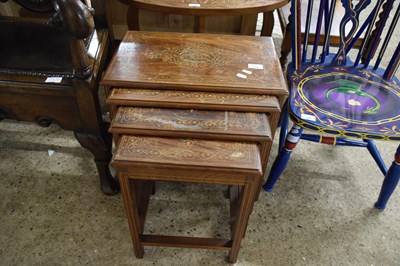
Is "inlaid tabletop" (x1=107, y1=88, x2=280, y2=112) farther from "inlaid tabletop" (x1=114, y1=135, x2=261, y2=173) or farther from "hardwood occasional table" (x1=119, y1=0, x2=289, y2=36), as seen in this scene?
"hardwood occasional table" (x1=119, y1=0, x2=289, y2=36)

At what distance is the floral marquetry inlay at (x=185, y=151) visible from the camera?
843 millimetres

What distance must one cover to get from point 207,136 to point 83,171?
0.89 metres

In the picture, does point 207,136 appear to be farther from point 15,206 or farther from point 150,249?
point 15,206

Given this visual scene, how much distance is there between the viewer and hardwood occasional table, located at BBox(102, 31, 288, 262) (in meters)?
0.86

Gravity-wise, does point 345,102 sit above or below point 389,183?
above

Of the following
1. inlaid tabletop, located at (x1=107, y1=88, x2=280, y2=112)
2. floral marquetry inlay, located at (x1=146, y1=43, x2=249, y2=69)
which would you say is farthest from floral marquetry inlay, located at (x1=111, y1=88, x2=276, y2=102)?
floral marquetry inlay, located at (x1=146, y1=43, x2=249, y2=69)

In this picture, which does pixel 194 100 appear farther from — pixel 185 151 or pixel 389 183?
pixel 389 183

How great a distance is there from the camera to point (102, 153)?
1.27 m

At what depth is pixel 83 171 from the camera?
155cm

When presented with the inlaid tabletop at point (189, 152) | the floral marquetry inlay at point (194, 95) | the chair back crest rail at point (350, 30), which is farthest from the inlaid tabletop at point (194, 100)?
the chair back crest rail at point (350, 30)

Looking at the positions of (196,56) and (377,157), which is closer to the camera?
(196,56)

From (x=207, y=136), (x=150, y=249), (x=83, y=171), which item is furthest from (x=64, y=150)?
(x=207, y=136)

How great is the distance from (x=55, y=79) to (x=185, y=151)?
0.56m

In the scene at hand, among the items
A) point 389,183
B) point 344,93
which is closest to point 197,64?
point 344,93
